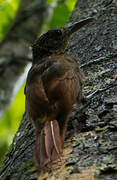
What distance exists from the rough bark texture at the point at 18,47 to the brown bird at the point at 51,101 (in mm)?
2234

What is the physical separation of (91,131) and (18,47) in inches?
158

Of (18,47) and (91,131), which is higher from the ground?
(18,47)

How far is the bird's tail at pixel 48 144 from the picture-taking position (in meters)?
1.78

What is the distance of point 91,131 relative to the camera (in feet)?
6.28

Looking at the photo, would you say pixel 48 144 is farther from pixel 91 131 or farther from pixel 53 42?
pixel 53 42

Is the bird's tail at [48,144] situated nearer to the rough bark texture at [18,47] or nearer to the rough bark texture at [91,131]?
the rough bark texture at [91,131]

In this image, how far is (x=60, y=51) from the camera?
11.5 ft

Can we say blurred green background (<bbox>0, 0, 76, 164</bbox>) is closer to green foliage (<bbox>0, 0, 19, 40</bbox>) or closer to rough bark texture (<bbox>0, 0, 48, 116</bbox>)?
green foliage (<bbox>0, 0, 19, 40</bbox>)

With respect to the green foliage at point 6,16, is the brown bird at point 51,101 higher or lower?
lower

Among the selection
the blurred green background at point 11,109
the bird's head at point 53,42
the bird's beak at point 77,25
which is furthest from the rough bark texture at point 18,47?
the bird's beak at point 77,25

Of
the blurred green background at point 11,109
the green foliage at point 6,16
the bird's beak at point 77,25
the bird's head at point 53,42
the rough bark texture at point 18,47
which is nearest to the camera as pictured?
the bird's beak at point 77,25

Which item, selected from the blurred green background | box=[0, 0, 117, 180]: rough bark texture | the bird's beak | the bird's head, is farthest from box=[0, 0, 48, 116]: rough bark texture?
box=[0, 0, 117, 180]: rough bark texture

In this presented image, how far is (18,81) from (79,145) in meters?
3.80

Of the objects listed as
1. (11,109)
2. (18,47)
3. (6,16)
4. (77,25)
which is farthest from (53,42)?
(11,109)
